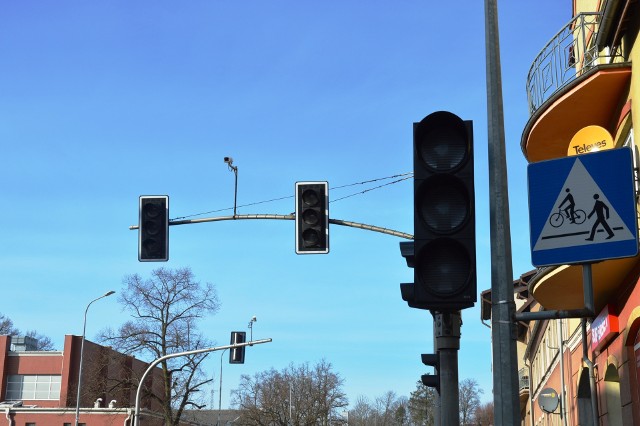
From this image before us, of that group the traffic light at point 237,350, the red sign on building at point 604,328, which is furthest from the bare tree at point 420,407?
the red sign on building at point 604,328

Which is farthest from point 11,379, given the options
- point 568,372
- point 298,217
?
point 298,217

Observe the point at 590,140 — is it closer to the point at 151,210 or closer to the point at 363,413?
the point at 151,210

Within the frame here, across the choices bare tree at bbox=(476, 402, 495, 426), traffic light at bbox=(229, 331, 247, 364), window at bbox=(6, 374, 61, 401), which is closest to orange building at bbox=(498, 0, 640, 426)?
traffic light at bbox=(229, 331, 247, 364)

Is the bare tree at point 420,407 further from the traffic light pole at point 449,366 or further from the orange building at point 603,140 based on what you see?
the traffic light pole at point 449,366

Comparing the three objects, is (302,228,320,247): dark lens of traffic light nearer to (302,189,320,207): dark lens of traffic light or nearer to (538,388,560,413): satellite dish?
(302,189,320,207): dark lens of traffic light

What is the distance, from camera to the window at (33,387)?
65.9 metres

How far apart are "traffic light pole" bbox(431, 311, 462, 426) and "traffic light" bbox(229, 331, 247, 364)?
24715mm

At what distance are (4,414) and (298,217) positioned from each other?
2161 inches

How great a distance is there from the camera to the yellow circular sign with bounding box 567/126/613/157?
1359 centimetres

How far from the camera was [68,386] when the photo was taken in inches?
2557

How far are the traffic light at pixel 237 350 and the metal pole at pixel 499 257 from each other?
25.2 meters

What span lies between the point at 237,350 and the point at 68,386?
38814 mm

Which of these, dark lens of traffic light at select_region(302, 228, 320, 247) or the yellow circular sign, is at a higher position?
the yellow circular sign

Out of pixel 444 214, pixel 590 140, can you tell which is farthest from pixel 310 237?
pixel 444 214
